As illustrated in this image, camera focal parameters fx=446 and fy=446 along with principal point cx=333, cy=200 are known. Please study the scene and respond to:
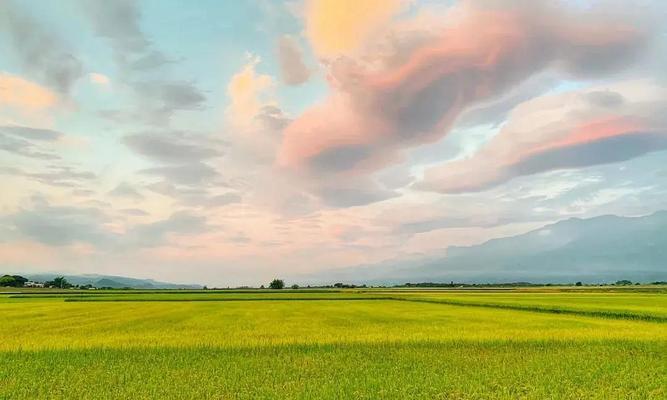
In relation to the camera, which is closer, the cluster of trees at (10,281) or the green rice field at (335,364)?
the green rice field at (335,364)

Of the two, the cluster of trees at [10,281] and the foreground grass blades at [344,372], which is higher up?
the cluster of trees at [10,281]

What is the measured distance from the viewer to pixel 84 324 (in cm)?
2705

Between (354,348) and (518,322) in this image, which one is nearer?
(354,348)

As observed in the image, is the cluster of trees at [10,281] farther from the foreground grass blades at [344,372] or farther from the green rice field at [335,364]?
the foreground grass blades at [344,372]

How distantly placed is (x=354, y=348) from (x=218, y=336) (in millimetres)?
6790

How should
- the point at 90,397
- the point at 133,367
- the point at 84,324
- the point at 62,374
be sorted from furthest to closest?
the point at 84,324, the point at 133,367, the point at 62,374, the point at 90,397

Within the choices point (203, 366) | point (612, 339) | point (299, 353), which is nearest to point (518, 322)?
point (612, 339)

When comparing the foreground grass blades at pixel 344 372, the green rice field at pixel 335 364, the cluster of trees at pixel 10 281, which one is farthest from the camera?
the cluster of trees at pixel 10 281

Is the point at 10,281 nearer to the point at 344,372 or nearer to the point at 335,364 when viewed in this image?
the point at 335,364

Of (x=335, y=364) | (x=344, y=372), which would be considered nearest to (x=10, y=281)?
(x=335, y=364)

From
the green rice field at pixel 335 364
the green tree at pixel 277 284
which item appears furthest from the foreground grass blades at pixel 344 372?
the green tree at pixel 277 284

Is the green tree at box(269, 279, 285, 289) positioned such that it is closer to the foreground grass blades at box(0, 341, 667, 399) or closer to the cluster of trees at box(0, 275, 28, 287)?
the cluster of trees at box(0, 275, 28, 287)

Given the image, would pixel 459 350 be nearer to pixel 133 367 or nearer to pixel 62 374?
pixel 133 367

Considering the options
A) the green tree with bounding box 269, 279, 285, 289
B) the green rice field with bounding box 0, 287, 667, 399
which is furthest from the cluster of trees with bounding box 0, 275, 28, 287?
the green rice field with bounding box 0, 287, 667, 399
